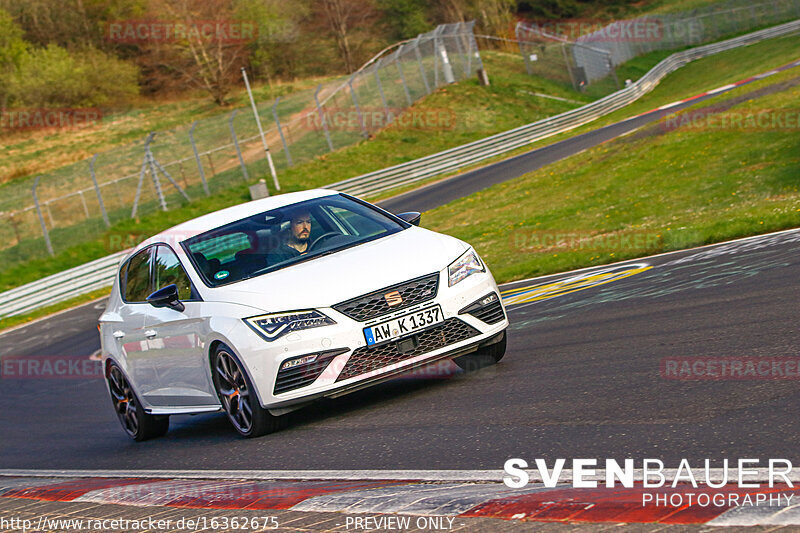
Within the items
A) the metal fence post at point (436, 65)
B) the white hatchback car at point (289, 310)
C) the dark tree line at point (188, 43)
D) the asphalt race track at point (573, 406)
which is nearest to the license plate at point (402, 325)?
the white hatchback car at point (289, 310)

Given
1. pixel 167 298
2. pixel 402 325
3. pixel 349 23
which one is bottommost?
pixel 402 325

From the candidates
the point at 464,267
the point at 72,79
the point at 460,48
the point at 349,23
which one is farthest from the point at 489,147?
the point at 349,23

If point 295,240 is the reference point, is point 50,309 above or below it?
below

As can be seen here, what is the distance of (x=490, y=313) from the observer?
7.40m

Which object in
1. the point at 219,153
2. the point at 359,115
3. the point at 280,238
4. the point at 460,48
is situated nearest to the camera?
the point at 280,238

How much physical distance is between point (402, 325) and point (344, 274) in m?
0.57

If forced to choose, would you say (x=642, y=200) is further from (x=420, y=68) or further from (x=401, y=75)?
(x=420, y=68)

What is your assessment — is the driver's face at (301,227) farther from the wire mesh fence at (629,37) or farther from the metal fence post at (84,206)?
the wire mesh fence at (629,37)

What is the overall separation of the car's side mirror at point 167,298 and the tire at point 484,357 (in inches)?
91.1

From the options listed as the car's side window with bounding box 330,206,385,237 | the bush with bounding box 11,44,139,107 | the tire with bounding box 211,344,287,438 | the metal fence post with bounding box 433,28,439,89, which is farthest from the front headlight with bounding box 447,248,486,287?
the bush with bounding box 11,44,139,107

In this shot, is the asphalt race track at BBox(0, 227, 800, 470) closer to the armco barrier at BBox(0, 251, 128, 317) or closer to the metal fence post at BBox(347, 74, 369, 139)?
the armco barrier at BBox(0, 251, 128, 317)

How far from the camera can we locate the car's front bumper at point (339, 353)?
263 inches

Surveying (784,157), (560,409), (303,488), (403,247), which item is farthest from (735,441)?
(784,157)

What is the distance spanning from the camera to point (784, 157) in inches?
744
